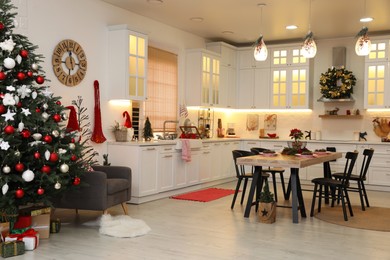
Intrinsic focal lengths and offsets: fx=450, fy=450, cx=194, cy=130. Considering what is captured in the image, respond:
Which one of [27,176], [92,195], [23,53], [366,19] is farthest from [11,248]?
[366,19]

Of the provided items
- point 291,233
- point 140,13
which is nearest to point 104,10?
point 140,13

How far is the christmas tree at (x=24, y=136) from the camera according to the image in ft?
14.0

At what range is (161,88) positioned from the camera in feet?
26.7

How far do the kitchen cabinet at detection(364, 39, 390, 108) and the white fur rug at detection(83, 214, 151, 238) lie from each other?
5595mm

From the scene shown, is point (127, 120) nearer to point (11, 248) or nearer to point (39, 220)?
point (39, 220)

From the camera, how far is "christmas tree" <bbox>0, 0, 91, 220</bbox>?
427 cm

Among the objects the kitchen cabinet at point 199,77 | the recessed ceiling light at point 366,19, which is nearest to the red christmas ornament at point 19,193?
the kitchen cabinet at point 199,77

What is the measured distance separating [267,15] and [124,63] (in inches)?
101

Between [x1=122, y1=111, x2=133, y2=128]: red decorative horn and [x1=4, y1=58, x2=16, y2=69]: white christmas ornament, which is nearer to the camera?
[x1=4, y1=58, x2=16, y2=69]: white christmas ornament

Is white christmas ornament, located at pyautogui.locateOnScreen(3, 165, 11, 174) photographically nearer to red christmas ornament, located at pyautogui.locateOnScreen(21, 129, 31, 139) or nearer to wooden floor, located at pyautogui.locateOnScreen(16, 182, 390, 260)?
red christmas ornament, located at pyautogui.locateOnScreen(21, 129, 31, 139)

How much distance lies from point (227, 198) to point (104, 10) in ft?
11.6

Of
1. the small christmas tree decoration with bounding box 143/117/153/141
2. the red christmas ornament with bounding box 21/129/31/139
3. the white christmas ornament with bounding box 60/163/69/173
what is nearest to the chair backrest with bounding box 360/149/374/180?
the small christmas tree decoration with bounding box 143/117/153/141

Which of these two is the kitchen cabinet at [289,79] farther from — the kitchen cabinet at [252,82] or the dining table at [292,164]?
the dining table at [292,164]

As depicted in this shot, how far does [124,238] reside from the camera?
187 inches
